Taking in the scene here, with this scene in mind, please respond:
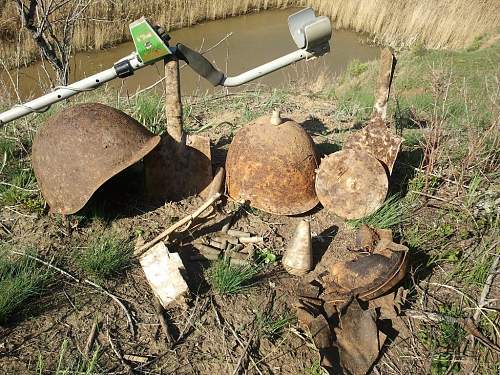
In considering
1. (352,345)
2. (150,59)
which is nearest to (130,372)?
(352,345)

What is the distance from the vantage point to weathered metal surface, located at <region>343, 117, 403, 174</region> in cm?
375

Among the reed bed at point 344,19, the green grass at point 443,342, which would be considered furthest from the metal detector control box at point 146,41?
the reed bed at point 344,19

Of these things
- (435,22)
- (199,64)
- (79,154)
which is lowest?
(435,22)

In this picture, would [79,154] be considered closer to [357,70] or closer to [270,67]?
[270,67]

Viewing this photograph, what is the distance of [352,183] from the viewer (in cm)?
365

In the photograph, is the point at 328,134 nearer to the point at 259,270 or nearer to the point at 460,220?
the point at 460,220

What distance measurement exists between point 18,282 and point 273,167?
6.21 feet

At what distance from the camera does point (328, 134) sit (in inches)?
193

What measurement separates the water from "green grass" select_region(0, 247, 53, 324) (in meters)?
6.23

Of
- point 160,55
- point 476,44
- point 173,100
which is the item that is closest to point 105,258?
point 173,100

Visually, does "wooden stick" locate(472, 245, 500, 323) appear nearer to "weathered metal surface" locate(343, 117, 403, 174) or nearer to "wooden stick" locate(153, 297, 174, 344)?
"weathered metal surface" locate(343, 117, 403, 174)

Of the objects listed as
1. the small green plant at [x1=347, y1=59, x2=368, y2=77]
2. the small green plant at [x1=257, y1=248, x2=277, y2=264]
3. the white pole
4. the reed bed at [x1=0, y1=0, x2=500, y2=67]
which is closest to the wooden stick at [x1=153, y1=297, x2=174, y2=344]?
the small green plant at [x1=257, y1=248, x2=277, y2=264]

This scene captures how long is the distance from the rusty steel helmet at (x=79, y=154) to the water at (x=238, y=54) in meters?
5.77

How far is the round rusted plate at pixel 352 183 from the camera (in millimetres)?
3631
